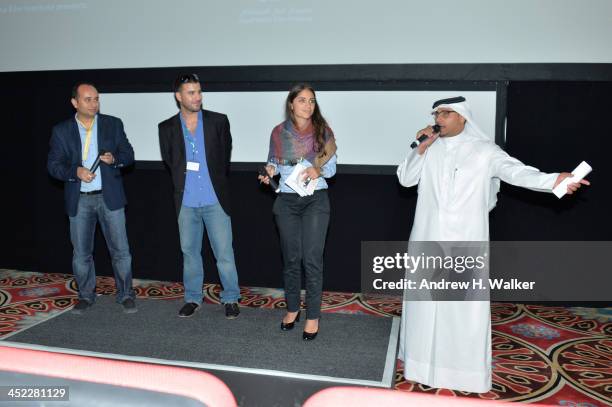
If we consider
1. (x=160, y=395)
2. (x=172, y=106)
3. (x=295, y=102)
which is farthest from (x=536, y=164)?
(x=160, y=395)

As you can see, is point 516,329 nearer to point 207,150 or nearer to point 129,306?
point 207,150

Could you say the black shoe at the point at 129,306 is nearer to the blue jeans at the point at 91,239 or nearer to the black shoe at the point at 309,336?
the blue jeans at the point at 91,239

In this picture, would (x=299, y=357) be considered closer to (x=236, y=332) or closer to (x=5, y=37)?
(x=236, y=332)

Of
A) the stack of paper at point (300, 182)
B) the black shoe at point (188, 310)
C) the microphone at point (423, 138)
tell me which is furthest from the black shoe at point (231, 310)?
the microphone at point (423, 138)

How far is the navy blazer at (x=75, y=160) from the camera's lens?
3.62 metres

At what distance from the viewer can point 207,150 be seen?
354 cm

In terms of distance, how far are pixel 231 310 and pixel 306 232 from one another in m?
1.07

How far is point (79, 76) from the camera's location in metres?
4.59

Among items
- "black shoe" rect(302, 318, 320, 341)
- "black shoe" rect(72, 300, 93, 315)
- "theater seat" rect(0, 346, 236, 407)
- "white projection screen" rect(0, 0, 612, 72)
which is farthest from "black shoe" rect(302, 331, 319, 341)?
"theater seat" rect(0, 346, 236, 407)

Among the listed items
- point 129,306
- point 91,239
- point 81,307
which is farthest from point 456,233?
point 81,307

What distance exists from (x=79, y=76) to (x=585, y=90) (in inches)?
174

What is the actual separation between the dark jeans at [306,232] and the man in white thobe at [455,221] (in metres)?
0.66

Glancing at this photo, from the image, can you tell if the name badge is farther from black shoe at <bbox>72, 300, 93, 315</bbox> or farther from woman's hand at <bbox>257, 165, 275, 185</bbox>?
black shoe at <bbox>72, 300, 93, 315</bbox>

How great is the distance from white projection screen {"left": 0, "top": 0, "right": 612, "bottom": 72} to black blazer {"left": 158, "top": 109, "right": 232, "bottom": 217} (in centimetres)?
91
